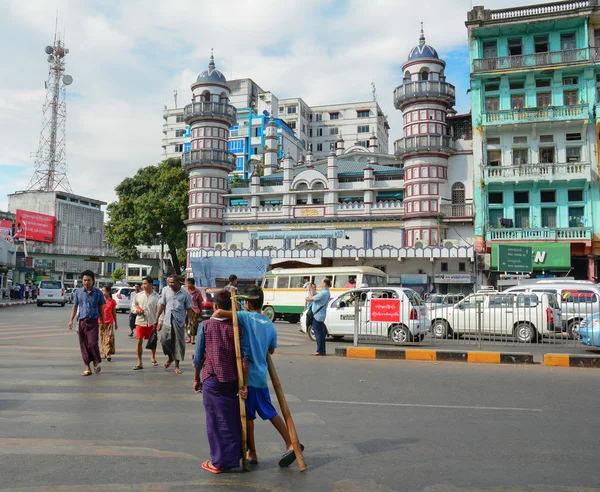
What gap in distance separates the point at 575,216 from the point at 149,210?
32.8m

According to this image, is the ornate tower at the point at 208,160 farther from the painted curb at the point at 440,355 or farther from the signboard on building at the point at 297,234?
the painted curb at the point at 440,355

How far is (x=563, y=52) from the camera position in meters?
33.7

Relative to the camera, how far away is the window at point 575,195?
3416 cm

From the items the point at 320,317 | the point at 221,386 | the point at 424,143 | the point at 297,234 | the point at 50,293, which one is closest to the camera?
the point at 221,386

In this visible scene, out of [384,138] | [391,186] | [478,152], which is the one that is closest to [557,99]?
[478,152]

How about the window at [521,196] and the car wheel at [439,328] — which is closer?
the car wheel at [439,328]

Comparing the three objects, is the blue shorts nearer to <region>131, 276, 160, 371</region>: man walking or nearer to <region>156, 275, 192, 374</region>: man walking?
<region>156, 275, 192, 374</region>: man walking

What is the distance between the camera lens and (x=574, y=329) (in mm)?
14195

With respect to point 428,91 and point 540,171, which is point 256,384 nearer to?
point 540,171

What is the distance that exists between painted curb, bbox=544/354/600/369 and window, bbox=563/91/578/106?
1092 inches

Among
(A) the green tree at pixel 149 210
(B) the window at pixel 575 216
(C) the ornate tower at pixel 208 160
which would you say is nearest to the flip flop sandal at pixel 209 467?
(B) the window at pixel 575 216

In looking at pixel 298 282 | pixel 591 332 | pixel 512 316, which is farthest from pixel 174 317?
pixel 298 282

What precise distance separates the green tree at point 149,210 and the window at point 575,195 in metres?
29.9

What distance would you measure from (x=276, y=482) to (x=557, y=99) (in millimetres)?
35794
